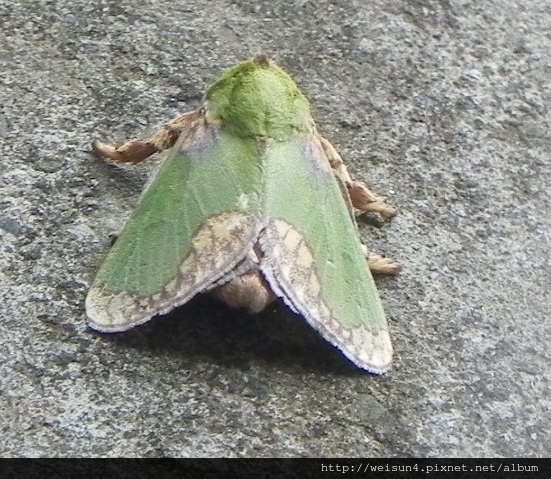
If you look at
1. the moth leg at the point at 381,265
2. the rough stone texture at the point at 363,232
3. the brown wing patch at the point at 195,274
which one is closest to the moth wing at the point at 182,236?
the brown wing patch at the point at 195,274

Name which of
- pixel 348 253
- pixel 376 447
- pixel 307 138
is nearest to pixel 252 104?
pixel 307 138

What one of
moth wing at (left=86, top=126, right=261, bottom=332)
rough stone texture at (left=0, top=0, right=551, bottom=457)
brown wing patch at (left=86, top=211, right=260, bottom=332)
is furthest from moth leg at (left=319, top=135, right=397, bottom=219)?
brown wing patch at (left=86, top=211, right=260, bottom=332)

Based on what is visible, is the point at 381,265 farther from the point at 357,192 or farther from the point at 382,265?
the point at 357,192

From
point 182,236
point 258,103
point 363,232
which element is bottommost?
point 363,232

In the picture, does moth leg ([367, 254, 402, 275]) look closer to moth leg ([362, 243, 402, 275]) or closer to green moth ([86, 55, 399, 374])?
moth leg ([362, 243, 402, 275])

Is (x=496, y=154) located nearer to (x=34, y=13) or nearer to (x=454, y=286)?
(x=454, y=286)

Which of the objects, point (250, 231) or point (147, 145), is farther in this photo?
point (147, 145)

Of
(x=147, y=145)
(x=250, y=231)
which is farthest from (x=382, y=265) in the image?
(x=147, y=145)
